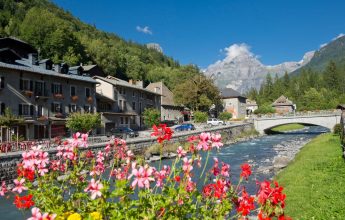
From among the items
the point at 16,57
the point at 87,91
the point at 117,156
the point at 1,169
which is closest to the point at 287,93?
the point at 87,91

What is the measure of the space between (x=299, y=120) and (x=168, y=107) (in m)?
31.6

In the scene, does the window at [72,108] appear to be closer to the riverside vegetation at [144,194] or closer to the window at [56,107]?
the window at [56,107]

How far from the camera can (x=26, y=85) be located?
44.1 m

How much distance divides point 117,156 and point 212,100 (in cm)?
9224

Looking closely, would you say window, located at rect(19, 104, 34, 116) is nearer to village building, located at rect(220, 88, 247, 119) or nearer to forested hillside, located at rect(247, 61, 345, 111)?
village building, located at rect(220, 88, 247, 119)

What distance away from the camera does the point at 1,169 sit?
89.1ft

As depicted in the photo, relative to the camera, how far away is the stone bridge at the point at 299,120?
262ft

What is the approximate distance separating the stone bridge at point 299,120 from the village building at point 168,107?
19.9m

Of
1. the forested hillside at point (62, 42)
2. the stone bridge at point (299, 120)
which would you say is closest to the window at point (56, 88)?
the forested hillside at point (62, 42)

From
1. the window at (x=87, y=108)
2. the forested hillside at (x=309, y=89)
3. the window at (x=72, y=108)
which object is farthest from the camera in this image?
the forested hillside at (x=309, y=89)

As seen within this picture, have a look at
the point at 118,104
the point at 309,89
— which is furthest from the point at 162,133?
the point at 309,89

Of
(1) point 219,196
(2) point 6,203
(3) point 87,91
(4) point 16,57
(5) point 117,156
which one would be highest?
(4) point 16,57

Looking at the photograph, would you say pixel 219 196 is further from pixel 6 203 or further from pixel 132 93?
pixel 132 93

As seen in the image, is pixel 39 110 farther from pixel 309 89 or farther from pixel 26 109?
pixel 309 89
